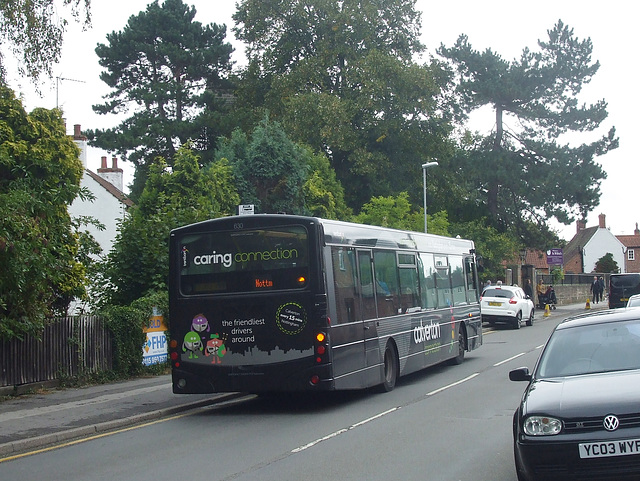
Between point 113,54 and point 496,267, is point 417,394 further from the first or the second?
point 113,54

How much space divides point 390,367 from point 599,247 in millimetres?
92051

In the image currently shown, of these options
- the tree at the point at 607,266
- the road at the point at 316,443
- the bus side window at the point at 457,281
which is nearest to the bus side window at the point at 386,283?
the road at the point at 316,443

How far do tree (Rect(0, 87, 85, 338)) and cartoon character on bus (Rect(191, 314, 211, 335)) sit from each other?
3.02 meters

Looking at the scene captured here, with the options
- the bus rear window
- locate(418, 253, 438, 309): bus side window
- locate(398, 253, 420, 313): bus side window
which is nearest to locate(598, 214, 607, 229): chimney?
locate(418, 253, 438, 309): bus side window

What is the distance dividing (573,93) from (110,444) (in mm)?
49373

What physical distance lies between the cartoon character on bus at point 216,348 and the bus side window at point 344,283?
192 centimetres

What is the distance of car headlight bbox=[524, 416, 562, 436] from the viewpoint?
668 cm

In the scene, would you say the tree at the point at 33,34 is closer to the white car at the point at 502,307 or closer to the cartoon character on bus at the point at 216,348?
the cartoon character on bus at the point at 216,348

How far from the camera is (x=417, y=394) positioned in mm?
15203

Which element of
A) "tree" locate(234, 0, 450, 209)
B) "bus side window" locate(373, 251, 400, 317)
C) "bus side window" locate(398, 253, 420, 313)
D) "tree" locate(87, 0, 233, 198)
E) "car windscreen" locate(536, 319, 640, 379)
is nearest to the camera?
"car windscreen" locate(536, 319, 640, 379)

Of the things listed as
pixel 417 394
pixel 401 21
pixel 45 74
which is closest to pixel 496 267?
pixel 401 21

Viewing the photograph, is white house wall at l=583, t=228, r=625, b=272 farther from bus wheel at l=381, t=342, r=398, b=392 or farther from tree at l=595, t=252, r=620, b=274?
bus wheel at l=381, t=342, r=398, b=392

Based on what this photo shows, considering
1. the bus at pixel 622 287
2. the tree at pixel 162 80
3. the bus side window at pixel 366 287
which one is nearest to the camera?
the bus side window at pixel 366 287

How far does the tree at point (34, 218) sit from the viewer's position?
14.0m
